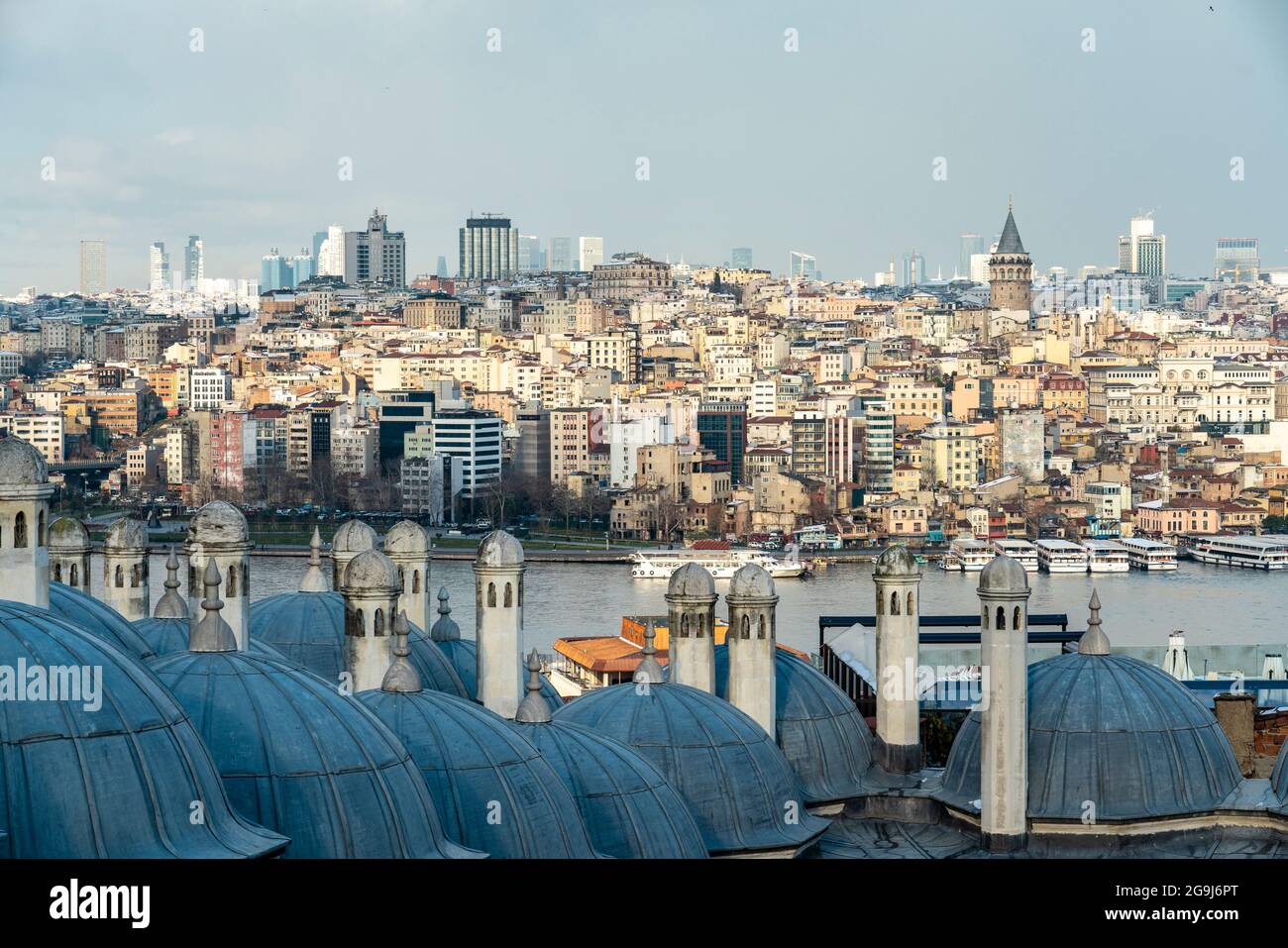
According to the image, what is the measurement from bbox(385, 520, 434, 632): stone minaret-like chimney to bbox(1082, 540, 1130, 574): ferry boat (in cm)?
1146

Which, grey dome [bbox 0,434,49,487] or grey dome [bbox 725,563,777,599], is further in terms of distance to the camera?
grey dome [bbox 725,563,777,599]

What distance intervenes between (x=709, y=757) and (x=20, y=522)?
1106 mm

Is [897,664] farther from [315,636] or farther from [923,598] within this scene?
[923,598]

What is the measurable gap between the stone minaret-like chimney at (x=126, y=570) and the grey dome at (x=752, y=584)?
104 centimetres

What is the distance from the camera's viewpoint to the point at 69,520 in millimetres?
4035

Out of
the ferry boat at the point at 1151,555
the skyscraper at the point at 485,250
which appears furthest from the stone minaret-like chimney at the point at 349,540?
the skyscraper at the point at 485,250

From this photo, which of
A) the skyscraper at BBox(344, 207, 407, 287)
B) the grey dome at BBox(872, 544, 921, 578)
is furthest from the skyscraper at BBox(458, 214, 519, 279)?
the grey dome at BBox(872, 544, 921, 578)

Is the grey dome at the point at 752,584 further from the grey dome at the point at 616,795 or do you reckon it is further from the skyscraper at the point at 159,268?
the skyscraper at the point at 159,268

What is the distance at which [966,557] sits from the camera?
599 inches

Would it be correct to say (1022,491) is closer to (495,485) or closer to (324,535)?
(495,485)

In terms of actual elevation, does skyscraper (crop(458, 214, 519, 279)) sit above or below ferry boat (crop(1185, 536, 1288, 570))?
above

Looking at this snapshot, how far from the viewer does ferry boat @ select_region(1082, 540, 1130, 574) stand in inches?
599

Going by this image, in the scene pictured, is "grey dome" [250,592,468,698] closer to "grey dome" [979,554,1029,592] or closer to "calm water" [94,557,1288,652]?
"grey dome" [979,554,1029,592]
